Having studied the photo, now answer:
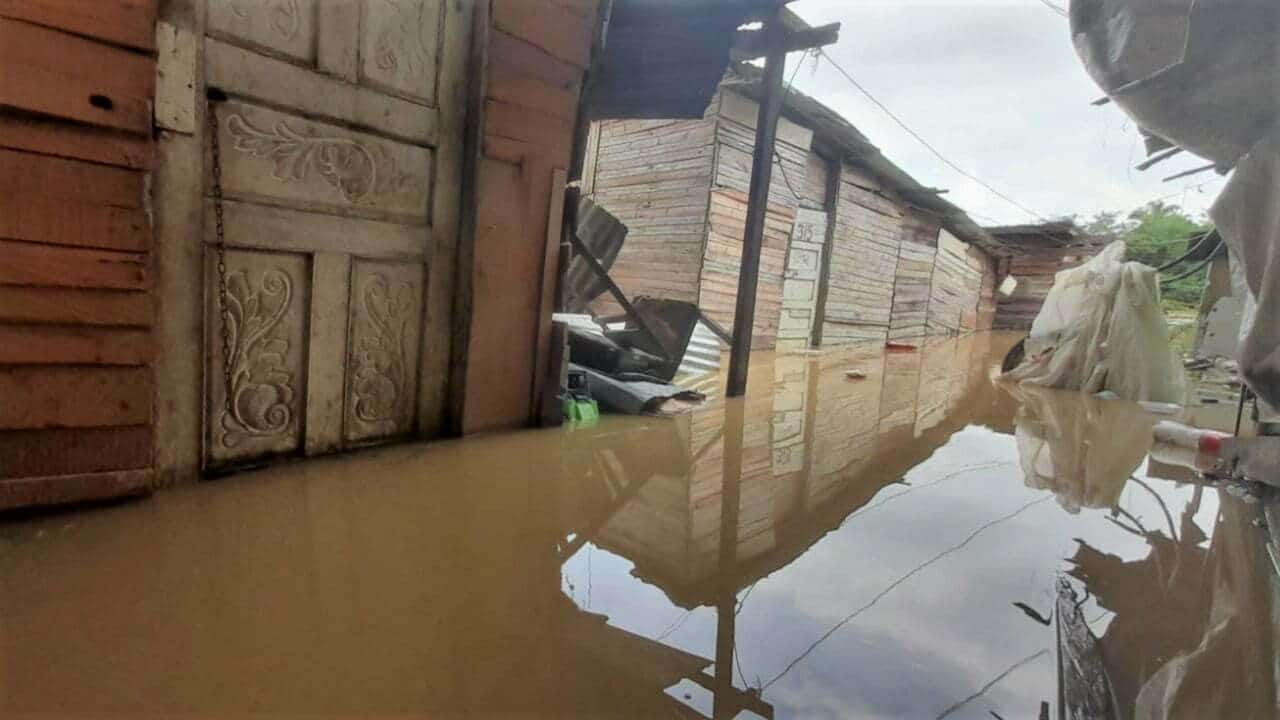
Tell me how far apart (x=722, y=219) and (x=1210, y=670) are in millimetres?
8311

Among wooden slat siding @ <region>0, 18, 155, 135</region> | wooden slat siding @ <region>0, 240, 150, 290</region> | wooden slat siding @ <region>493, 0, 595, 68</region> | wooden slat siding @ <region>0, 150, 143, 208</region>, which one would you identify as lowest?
wooden slat siding @ <region>0, 240, 150, 290</region>

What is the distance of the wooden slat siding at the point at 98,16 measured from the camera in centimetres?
197

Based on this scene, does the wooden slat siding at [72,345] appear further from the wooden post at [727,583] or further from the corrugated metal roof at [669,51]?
the corrugated metal roof at [669,51]

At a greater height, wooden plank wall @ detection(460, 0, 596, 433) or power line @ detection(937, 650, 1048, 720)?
wooden plank wall @ detection(460, 0, 596, 433)

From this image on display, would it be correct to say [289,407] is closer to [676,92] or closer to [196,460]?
[196,460]

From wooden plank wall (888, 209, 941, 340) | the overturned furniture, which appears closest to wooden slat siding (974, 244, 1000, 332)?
wooden plank wall (888, 209, 941, 340)

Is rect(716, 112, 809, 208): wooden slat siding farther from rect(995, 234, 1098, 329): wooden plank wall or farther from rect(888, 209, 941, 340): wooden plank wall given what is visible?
rect(995, 234, 1098, 329): wooden plank wall

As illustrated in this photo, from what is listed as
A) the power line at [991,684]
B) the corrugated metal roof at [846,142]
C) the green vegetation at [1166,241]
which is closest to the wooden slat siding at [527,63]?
the power line at [991,684]

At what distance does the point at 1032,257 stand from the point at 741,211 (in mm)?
19552

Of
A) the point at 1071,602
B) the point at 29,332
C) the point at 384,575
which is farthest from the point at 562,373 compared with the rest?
the point at 1071,602

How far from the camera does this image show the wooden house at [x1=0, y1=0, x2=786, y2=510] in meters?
2.08

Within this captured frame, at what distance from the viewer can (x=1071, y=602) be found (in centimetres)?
190

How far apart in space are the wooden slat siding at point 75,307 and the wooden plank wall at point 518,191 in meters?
1.53

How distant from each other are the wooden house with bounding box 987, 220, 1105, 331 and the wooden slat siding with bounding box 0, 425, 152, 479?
24583 millimetres
